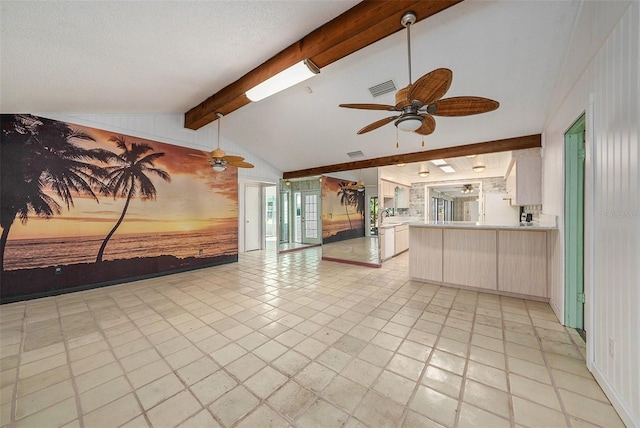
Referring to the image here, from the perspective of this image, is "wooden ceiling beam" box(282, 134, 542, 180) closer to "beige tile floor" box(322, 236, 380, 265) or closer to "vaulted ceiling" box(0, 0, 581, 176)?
"vaulted ceiling" box(0, 0, 581, 176)

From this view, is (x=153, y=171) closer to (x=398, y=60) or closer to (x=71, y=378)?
(x=71, y=378)

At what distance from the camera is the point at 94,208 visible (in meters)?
4.06

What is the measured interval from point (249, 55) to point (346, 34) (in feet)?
4.14

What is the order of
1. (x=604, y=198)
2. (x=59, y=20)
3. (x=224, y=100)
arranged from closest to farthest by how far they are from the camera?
(x=604, y=198) → (x=59, y=20) → (x=224, y=100)

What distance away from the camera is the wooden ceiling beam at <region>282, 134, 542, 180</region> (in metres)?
4.09

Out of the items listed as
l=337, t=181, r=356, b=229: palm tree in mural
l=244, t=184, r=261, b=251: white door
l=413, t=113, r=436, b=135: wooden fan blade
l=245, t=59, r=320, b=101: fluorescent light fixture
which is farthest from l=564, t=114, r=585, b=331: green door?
l=244, t=184, r=261, b=251: white door

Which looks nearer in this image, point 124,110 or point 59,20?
point 59,20

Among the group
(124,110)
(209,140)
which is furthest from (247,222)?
(124,110)

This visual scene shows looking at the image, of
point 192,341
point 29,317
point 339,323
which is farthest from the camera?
point 29,317

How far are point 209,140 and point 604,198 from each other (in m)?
6.43

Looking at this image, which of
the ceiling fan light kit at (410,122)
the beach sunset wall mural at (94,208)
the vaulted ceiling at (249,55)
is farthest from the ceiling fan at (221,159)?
the ceiling fan light kit at (410,122)

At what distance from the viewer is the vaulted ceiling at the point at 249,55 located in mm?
1995

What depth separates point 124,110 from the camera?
4141 mm

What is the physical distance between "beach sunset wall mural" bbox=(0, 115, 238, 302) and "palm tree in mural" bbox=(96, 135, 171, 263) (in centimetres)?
2
